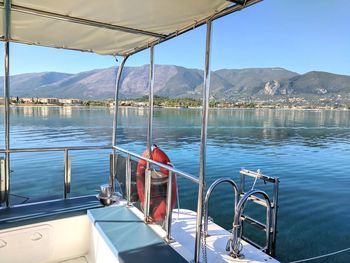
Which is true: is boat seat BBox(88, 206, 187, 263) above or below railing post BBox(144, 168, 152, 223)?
below

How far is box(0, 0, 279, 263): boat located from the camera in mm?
1778

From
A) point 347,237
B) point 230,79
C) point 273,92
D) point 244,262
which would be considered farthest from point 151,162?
point 230,79

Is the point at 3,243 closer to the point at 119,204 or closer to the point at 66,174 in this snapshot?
the point at 66,174

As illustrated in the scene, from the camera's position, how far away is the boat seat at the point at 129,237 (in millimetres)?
1750

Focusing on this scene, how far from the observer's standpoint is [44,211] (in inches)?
96.8

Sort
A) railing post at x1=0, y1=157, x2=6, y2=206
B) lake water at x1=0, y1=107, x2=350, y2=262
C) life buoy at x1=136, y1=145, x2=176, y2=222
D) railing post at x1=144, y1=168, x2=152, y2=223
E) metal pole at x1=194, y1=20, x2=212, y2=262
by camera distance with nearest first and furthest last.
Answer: metal pole at x1=194, y1=20, x2=212, y2=262, life buoy at x1=136, y1=145, x2=176, y2=222, railing post at x1=144, y1=168, x2=152, y2=223, railing post at x1=0, y1=157, x2=6, y2=206, lake water at x1=0, y1=107, x2=350, y2=262

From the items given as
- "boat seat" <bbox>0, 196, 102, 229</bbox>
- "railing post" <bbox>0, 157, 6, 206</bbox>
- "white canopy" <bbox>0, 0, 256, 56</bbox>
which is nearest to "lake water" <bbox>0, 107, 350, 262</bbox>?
"railing post" <bbox>0, 157, 6, 206</bbox>

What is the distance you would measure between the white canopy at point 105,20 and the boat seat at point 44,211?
1.65 metres

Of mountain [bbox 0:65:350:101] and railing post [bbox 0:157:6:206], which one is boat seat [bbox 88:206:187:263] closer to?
railing post [bbox 0:157:6:206]

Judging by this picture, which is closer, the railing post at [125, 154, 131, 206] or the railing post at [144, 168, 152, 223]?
the railing post at [144, 168, 152, 223]

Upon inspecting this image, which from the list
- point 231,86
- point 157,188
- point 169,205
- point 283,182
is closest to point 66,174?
point 157,188

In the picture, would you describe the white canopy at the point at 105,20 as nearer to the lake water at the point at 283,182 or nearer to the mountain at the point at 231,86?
the lake water at the point at 283,182

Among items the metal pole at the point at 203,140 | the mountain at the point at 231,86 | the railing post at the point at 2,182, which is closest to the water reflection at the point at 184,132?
the railing post at the point at 2,182

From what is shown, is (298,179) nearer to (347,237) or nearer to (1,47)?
(347,237)
